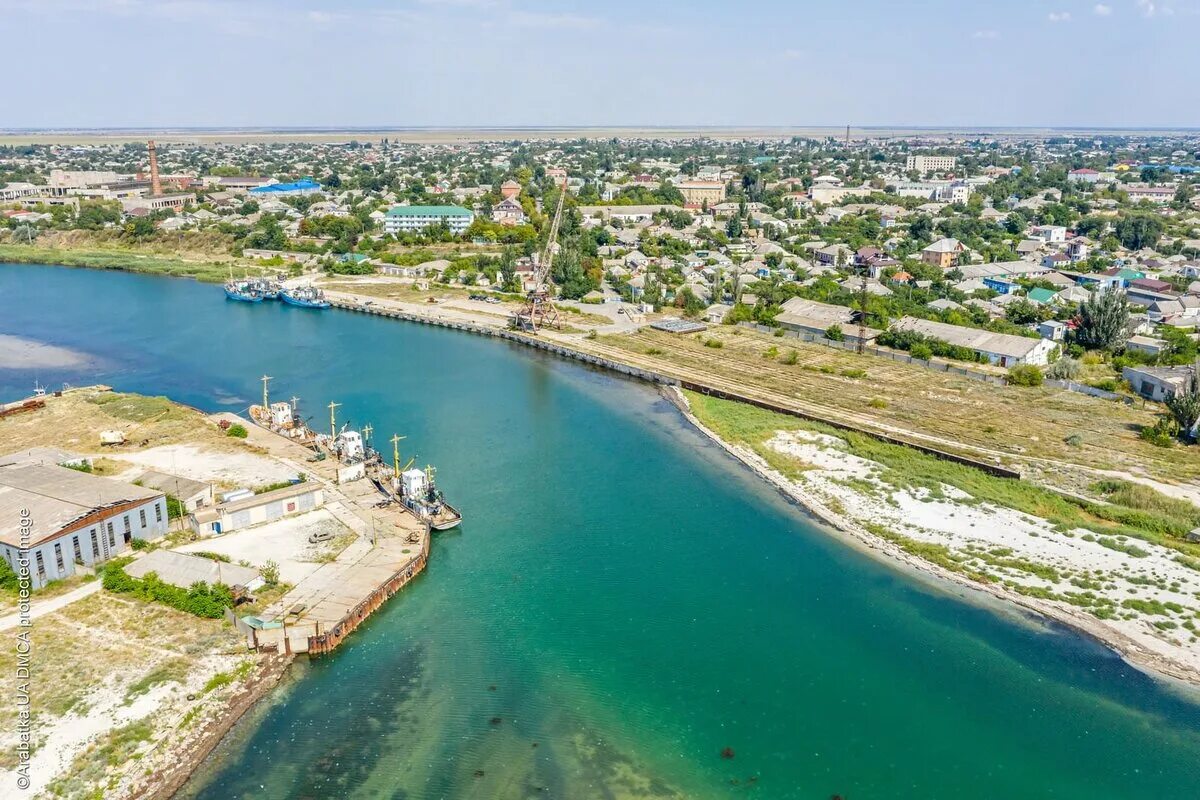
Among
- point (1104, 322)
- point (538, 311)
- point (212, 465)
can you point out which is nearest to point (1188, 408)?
point (1104, 322)

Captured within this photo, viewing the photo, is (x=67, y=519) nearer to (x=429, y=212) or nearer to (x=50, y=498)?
(x=50, y=498)

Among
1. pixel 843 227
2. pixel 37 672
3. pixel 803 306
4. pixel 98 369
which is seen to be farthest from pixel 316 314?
pixel 843 227

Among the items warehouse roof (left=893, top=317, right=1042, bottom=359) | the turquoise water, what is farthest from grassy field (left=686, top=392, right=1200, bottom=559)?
warehouse roof (left=893, top=317, right=1042, bottom=359)

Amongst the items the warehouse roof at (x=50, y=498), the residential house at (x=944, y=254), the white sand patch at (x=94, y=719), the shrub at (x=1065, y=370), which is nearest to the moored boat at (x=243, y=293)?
the warehouse roof at (x=50, y=498)

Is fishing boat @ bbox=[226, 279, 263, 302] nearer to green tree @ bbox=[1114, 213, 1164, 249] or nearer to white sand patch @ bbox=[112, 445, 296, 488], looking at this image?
white sand patch @ bbox=[112, 445, 296, 488]

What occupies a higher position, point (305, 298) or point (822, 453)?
point (305, 298)

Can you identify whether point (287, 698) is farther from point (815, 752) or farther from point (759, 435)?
point (759, 435)
